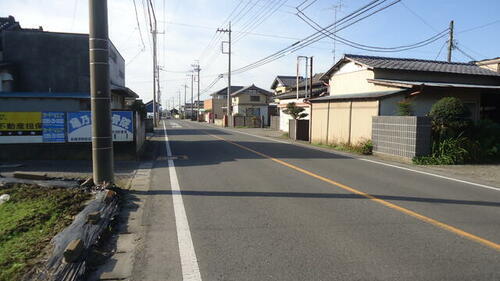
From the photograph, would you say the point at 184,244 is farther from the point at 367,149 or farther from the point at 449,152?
the point at 367,149

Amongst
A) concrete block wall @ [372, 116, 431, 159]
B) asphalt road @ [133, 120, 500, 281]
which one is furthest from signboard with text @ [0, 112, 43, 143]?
concrete block wall @ [372, 116, 431, 159]

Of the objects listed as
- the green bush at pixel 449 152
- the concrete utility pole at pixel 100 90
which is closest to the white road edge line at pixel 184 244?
the concrete utility pole at pixel 100 90

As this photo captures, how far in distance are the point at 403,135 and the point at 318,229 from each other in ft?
32.8

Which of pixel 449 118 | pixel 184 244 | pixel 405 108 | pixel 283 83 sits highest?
pixel 283 83

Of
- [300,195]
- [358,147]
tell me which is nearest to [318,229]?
[300,195]

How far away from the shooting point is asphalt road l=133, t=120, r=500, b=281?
4246 mm

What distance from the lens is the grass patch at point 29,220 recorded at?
175 inches

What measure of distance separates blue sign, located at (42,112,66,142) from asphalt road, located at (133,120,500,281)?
4927 mm

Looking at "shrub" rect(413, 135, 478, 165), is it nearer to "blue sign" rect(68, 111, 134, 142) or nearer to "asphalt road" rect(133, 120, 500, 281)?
"asphalt road" rect(133, 120, 500, 281)

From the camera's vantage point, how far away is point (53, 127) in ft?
42.5

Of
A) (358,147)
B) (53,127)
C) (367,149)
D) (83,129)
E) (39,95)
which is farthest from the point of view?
(358,147)

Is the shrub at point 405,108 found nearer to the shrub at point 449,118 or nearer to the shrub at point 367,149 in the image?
the shrub at point 449,118

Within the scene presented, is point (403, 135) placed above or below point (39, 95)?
below

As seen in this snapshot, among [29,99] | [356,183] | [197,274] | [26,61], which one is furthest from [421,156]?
[26,61]
